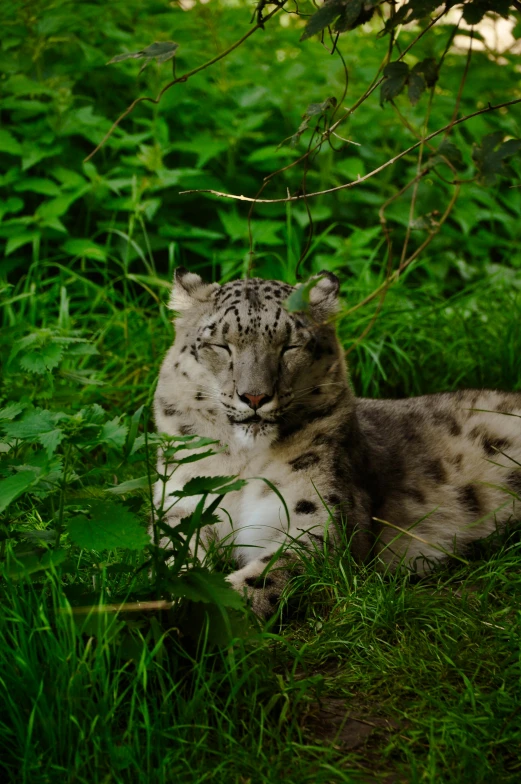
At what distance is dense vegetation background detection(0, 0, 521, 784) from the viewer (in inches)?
106

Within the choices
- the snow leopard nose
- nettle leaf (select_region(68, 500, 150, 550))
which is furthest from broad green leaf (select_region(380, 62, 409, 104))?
nettle leaf (select_region(68, 500, 150, 550))

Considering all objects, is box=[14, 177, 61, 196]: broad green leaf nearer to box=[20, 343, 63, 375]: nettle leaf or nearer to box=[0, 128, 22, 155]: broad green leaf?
box=[0, 128, 22, 155]: broad green leaf

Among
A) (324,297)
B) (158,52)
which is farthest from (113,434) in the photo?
(324,297)

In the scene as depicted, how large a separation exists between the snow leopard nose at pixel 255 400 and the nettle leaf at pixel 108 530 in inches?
37.0

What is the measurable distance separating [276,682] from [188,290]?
201 centimetres

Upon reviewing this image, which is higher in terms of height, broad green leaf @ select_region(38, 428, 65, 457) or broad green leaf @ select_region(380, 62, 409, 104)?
broad green leaf @ select_region(380, 62, 409, 104)

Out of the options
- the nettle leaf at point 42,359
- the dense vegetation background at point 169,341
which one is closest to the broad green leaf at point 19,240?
the dense vegetation background at point 169,341

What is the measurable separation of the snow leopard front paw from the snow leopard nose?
2.03 ft

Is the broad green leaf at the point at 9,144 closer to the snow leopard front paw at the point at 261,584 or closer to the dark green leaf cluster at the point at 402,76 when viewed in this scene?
the snow leopard front paw at the point at 261,584

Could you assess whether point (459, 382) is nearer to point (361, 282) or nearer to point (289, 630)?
point (361, 282)

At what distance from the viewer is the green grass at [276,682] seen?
8.49 ft

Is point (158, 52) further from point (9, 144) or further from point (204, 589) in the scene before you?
point (9, 144)

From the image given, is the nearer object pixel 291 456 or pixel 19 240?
pixel 291 456

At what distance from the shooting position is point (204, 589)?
2961 mm
